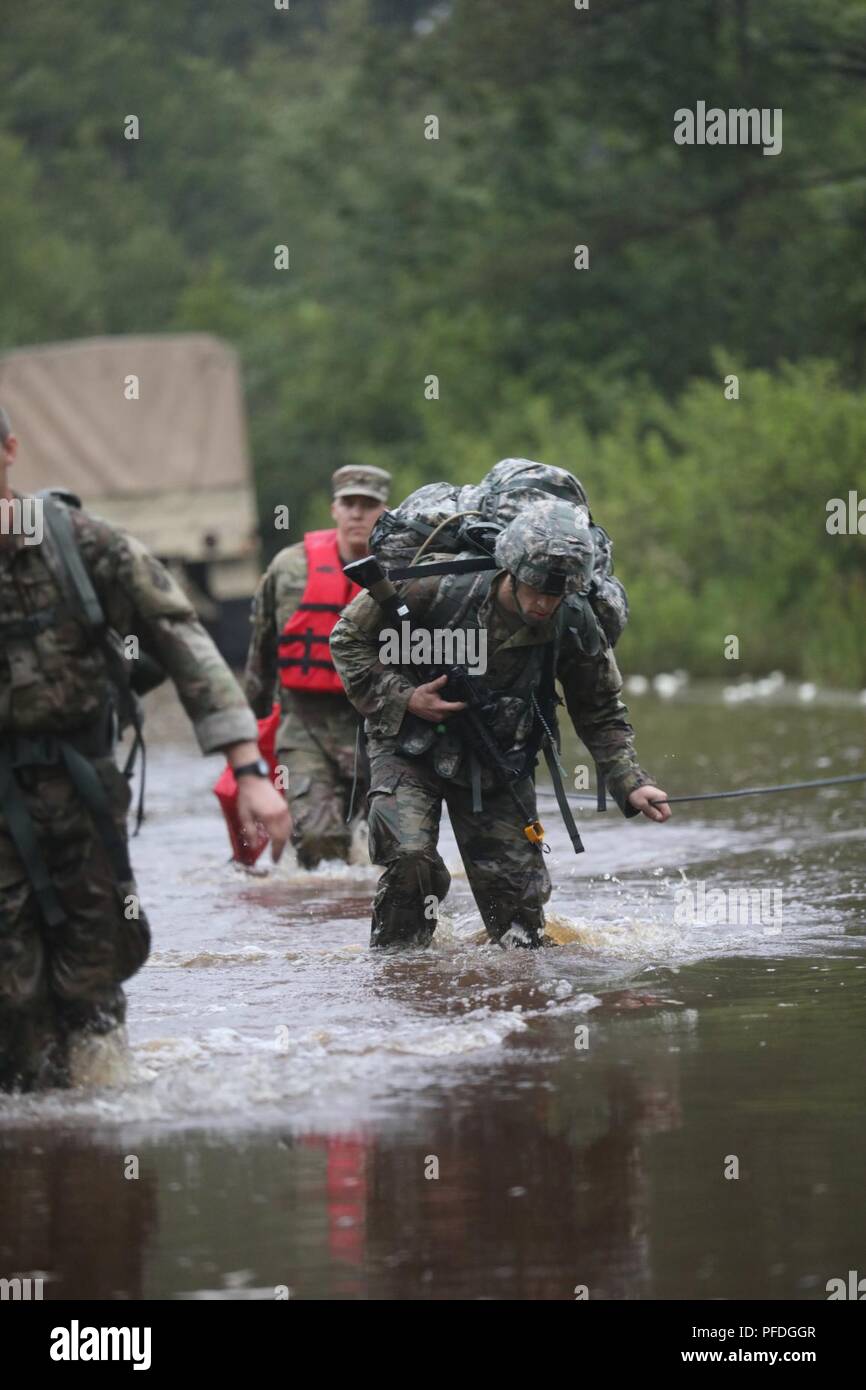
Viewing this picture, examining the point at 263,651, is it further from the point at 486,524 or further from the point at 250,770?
the point at 250,770

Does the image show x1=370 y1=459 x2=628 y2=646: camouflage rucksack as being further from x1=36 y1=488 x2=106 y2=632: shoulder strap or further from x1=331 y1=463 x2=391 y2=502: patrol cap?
x1=331 y1=463 x2=391 y2=502: patrol cap

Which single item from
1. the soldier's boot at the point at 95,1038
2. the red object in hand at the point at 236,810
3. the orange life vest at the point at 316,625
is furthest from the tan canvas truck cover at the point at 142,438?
the soldier's boot at the point at 95,1038

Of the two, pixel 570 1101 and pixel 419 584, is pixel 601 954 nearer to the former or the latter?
pixel 419 584

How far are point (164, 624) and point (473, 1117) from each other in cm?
142

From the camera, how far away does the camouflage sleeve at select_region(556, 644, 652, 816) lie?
7.61 metres

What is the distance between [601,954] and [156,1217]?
322cm

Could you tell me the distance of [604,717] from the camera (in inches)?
304

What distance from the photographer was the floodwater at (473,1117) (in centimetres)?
474

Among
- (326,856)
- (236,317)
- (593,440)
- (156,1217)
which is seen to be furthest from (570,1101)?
(236,317)

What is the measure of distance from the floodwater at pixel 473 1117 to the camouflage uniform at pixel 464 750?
25 centimetres

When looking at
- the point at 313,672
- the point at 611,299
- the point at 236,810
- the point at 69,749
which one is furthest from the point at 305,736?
the point at 611,299

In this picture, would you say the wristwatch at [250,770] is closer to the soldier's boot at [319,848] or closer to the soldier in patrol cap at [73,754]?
the soldier in patrol cap at [73,754]

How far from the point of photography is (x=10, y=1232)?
5.01 metres

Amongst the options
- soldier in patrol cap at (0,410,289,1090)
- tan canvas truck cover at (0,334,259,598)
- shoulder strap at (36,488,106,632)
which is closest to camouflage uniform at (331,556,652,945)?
soldier in patrol cap at (0,410,289,1090)
